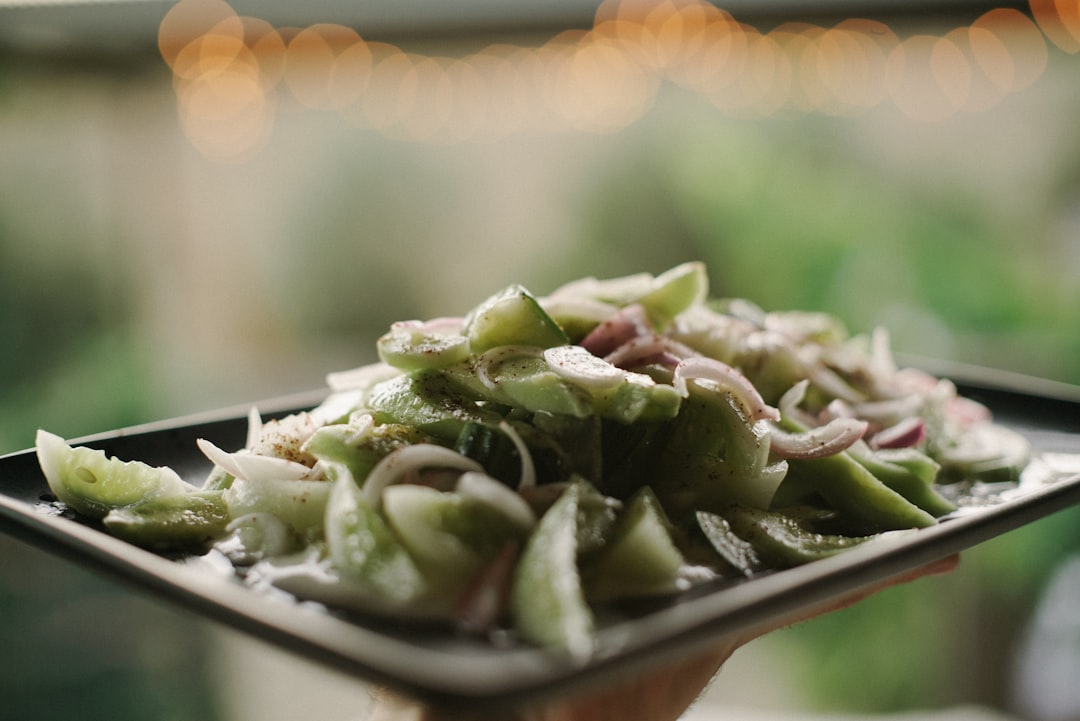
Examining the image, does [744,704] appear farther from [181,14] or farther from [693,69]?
[181,14]

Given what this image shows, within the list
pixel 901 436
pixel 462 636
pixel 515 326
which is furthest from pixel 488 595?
pixel 901 436

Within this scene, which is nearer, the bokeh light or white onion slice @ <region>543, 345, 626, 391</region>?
white onion slice @ <region>543, 345, 626, 391</region>

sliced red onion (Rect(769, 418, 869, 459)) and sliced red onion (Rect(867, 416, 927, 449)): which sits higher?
sliced red onion (Rect(769, 418, 869, 459))

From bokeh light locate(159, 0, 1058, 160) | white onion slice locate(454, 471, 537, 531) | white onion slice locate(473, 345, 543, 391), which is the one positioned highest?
bokeh light locate(159, 0, 1058, 160)

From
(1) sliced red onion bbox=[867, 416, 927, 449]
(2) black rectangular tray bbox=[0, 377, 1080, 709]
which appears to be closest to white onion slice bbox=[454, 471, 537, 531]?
(2) black rectangular tray bbox=[0, 377, 1080, 709]

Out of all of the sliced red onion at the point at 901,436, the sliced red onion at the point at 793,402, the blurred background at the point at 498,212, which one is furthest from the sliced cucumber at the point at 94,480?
the blurred background at the point at 498,212

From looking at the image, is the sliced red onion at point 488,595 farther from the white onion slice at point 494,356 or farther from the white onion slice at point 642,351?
the white onion slice at point 642,351

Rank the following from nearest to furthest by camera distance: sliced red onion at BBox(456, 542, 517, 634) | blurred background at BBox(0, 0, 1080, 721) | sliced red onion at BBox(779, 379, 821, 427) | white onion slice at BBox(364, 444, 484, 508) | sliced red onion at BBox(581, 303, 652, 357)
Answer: sliced red onion at BBox(456, 542, 517, 634), white onion slice at BBox(364, 444, 484, 508), sliced red onion at BBox(581, 303, 652, 357), sliced red onion at BBox(779, 379, 821, 427), blurred background at BBox(0, 0, 1080, 721)

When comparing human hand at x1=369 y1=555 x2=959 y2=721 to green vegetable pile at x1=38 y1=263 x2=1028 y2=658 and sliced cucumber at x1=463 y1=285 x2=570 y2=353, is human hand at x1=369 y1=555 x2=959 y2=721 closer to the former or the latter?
green vegetable pile at x1=38 y1=263 x2=1028 y2=658

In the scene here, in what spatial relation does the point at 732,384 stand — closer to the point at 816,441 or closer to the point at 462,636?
the point at 816,441
